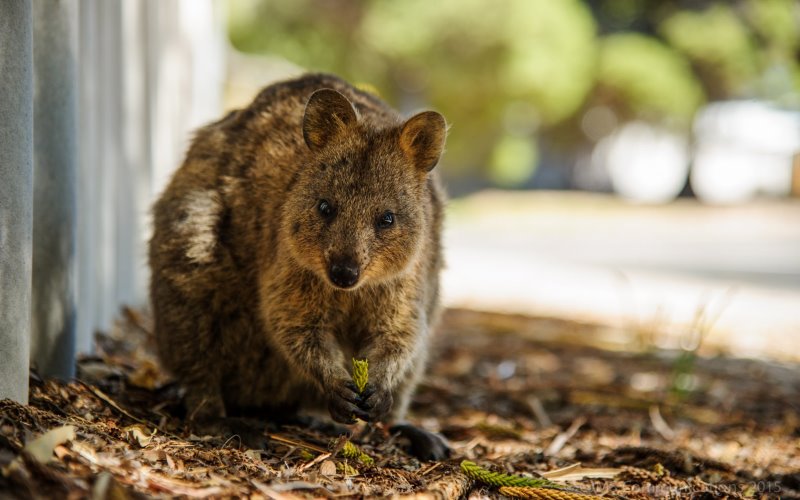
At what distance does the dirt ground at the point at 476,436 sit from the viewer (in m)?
2.62

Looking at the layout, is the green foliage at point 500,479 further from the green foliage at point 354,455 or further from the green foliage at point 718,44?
the green foliage at point 718,44

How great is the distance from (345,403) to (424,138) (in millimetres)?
1235

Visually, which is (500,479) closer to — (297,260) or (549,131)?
(297,260)

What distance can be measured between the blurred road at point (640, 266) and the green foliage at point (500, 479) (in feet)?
6.29

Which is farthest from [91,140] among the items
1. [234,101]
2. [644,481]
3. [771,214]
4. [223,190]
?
[771,214]

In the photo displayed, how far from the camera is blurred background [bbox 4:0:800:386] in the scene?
19.2 feet

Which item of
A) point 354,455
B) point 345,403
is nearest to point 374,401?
point 345,403

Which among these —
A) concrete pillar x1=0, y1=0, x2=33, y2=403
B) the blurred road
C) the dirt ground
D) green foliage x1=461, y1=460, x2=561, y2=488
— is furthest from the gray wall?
the blurred road

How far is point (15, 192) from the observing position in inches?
A: 114

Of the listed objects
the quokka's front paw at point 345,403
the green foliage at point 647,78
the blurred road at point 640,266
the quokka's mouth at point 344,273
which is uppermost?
the green foliage at point 647,78

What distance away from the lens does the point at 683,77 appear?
96.7ft

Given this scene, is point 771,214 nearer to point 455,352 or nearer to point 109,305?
point 455,352

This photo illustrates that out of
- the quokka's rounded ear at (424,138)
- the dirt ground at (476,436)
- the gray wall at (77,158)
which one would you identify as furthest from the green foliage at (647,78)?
the quokka's rounded ear at (424,138)

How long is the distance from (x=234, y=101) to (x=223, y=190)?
12039mm
